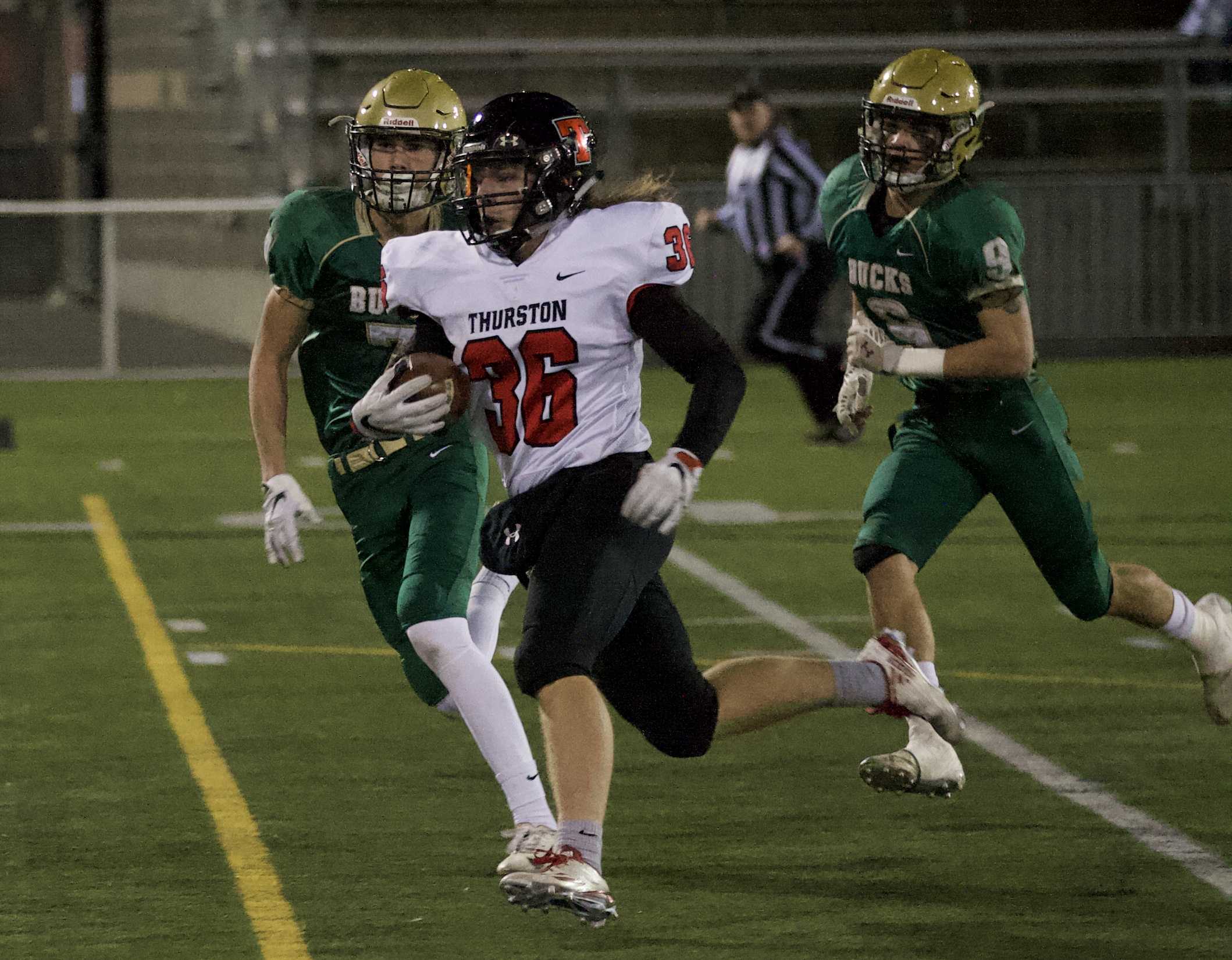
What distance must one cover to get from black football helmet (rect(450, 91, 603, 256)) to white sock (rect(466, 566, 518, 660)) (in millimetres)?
905

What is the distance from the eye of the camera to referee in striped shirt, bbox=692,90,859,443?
12242mm

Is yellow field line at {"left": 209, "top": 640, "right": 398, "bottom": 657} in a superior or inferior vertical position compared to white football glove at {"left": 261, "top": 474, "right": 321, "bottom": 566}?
inferior

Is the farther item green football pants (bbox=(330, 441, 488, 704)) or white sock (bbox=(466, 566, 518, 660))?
white sock (bbox=(466, 566, 518, 660))

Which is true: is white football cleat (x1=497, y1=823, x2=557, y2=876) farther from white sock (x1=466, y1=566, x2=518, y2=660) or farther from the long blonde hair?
the long blonde hair

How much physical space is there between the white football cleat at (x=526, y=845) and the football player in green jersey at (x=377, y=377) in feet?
1.47

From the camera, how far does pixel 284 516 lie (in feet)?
16.0

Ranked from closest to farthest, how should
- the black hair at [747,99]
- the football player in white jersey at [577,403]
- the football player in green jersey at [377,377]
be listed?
the football player in white jersey at [577,403] < the football player in green jersey at [377,377] < the black hair at [747,99]

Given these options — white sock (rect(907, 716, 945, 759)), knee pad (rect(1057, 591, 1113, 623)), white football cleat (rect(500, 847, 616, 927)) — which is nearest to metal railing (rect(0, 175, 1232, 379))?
knee pad (rect(1057, 591, 1113, 623))

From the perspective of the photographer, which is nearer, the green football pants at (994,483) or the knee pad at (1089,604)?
the green football pants at (994,483)

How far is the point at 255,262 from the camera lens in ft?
53.7

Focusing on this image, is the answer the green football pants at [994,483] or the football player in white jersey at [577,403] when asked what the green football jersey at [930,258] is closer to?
the green football pants at [994,483]

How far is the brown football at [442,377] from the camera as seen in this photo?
4344mm

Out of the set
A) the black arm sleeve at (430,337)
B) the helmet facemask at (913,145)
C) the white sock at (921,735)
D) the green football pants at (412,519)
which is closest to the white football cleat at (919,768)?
the white sock at (921,735)

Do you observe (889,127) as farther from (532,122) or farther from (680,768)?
(680,768)
